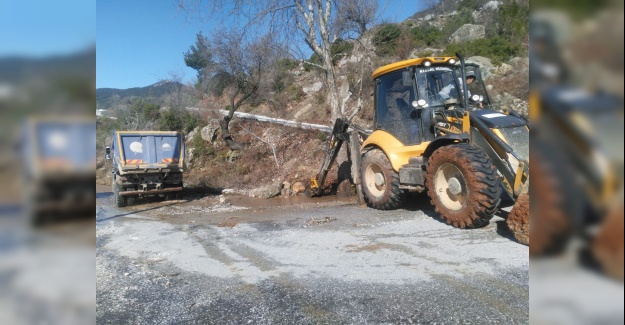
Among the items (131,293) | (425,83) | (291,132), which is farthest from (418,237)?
(291,132)

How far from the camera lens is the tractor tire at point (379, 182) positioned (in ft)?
26.9

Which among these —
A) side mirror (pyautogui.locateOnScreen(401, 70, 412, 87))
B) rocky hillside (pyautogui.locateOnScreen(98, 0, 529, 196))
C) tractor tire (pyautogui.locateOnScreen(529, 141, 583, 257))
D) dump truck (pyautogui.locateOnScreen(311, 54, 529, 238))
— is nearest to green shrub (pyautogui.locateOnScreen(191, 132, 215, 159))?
rocky hillside (pyautogui.locateOnScreen(98, 0, 529, 196))

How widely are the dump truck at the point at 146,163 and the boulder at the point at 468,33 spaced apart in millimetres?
17567

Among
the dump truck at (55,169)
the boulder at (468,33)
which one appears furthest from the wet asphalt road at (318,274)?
the boulder at (468,33)

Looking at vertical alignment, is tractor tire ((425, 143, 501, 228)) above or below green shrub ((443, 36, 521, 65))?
below

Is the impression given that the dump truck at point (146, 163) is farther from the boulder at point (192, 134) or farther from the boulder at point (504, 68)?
the boulder at point (504, 68)

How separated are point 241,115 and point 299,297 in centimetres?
2209

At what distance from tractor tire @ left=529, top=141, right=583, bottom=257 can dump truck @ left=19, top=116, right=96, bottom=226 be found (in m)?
1.08

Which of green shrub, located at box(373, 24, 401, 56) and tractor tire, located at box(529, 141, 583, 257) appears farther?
green shrub, located at box(373, 24, 401, 56)

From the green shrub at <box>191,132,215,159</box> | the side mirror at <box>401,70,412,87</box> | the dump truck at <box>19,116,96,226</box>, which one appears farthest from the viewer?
the green shrub at <box>191,132,215,159</box>

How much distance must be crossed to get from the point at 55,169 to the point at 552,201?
114cm

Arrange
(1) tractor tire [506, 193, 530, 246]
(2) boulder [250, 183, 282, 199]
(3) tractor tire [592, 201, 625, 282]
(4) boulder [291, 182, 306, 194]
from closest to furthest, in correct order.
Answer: (3) tractor tire [592, 201, 625, 282] < (1) tractor tire [506, 193, 530, 246] < (2) boulder [250, 183, 282, 199] < (4) boulder [291, 182, 306, 194]

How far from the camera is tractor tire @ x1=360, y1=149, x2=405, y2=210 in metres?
8.20

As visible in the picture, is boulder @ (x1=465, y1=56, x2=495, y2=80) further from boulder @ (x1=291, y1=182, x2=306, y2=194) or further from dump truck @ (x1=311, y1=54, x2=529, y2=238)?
dump truck @ (x1=311, y1=54, x2=529, y2=238)
